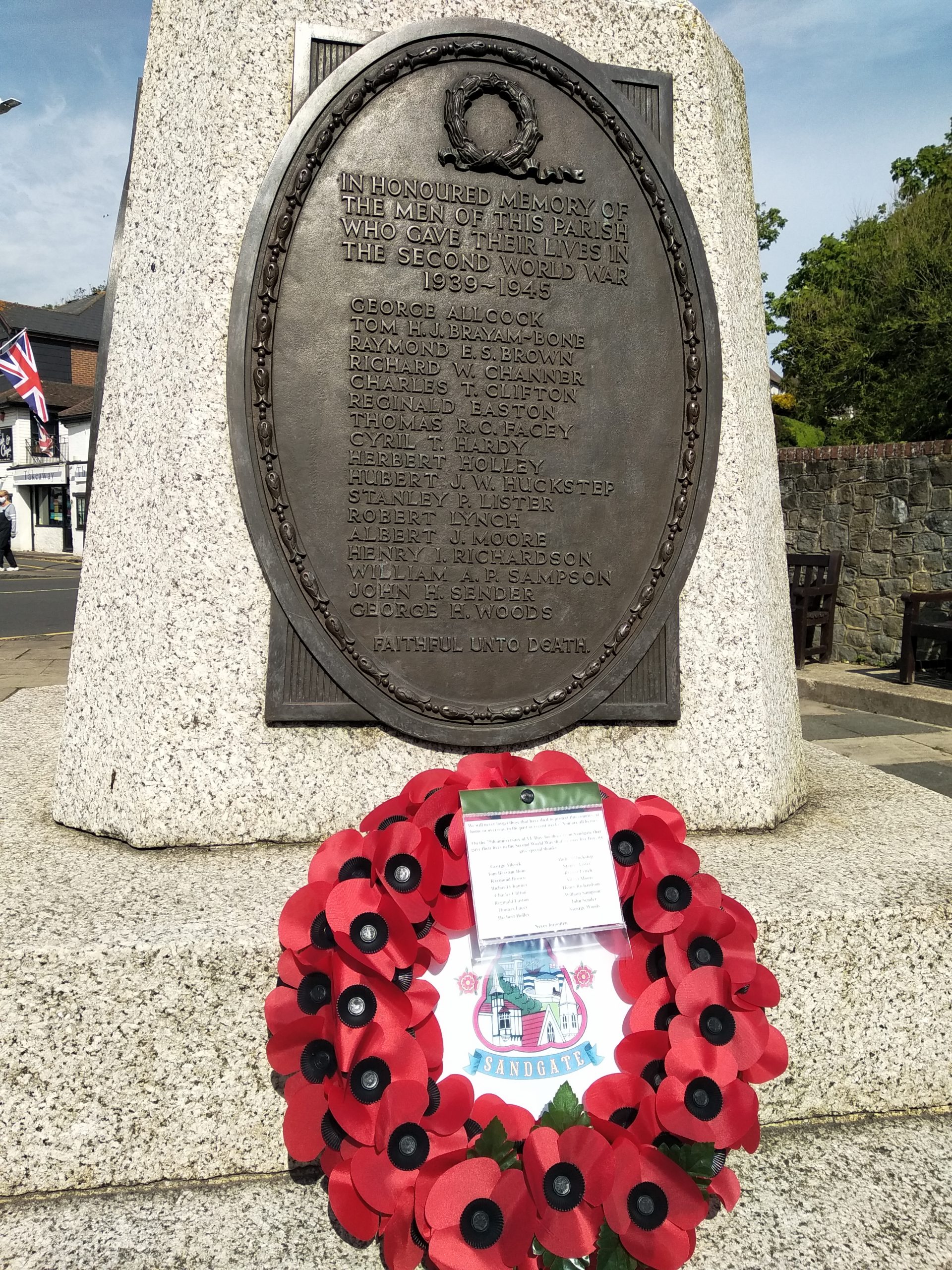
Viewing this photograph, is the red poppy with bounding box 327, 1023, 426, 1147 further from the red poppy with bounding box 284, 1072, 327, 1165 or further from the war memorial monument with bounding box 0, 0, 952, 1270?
the war memorial monument with bounding box 0, 0, 952, 1270

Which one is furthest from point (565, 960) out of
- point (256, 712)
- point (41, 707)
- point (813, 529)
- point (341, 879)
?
point (813, 529)

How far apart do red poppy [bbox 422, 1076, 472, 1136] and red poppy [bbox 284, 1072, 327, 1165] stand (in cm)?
17

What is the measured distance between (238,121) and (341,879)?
5.81ft

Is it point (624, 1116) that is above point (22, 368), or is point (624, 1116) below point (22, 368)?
below

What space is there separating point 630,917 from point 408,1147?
0.54 meters

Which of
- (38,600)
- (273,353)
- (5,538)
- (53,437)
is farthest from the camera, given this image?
Answer: (53,437)

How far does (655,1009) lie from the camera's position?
1594 millimetres

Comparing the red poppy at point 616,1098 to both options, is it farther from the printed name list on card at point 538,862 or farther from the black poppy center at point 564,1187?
the printed name list on card at point 538,862

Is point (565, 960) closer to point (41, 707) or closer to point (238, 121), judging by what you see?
point (238, 121)

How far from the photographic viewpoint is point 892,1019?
1.99 m

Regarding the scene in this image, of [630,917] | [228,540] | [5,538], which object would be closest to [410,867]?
[630,917]

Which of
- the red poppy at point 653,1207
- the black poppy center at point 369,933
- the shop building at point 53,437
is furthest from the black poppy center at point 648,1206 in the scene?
the shop building at point 53,437

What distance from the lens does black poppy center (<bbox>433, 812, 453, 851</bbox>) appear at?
5.46ft

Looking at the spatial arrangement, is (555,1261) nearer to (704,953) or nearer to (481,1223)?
(481,1223)
